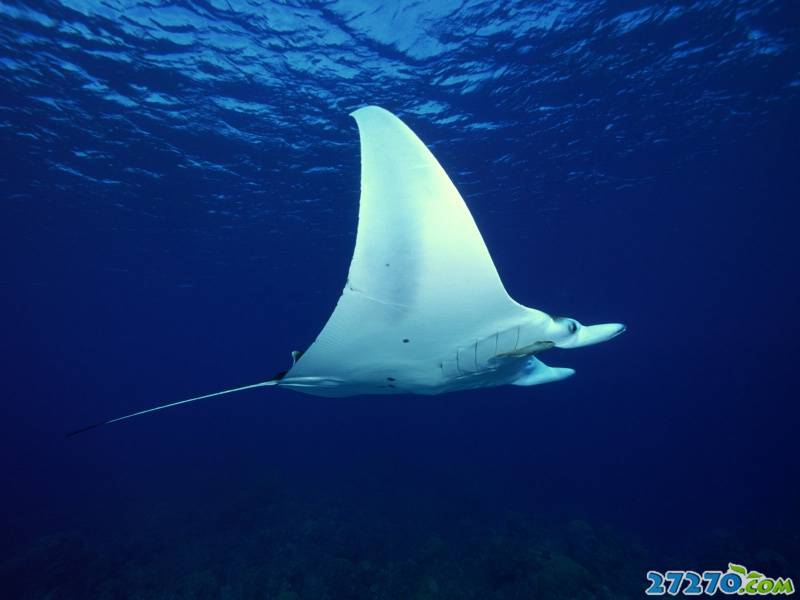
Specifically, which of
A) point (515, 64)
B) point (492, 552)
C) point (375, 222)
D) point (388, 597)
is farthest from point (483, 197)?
point (375, 222)

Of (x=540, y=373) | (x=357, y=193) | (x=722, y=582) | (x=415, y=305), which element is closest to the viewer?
(x=415, y=305)

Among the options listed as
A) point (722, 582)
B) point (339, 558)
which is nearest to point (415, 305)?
point (339, 558)

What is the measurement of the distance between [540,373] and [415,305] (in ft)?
6.70

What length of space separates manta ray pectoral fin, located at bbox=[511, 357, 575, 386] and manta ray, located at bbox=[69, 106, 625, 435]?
22mm

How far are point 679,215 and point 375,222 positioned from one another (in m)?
26.5

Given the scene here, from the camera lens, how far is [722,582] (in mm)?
9680

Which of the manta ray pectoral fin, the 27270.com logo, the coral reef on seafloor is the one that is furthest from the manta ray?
the 27270.com logo

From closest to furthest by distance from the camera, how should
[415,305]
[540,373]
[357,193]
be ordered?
[415,305], [540,373], [357,193]

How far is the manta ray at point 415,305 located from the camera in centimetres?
215

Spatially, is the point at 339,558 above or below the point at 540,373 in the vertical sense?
below

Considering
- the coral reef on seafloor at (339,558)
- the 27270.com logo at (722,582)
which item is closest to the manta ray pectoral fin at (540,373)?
the coral reef on seafloor at (339,558)

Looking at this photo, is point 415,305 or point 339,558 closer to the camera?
point 415,305

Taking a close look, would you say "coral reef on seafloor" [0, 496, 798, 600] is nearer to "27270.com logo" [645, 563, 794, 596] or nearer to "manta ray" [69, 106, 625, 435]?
"27270.com logo" [645, 563, 794, 596]

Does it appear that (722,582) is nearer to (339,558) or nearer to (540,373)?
(339,558)
